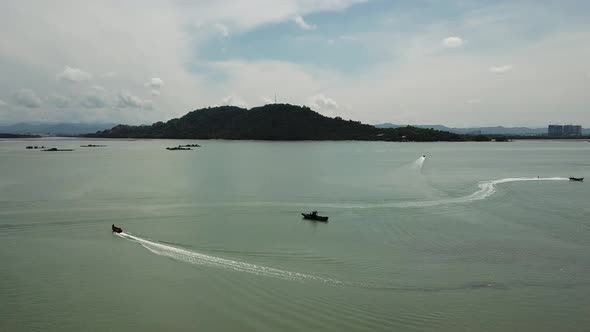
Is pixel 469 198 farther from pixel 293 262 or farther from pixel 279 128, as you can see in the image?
pixel 279 128

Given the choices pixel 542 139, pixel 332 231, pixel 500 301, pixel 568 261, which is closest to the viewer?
pixel 500 301

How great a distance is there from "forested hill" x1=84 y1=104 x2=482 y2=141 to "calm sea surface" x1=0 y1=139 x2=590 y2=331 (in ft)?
375

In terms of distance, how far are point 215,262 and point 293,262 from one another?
264cm

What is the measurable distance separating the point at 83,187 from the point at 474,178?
32.2m

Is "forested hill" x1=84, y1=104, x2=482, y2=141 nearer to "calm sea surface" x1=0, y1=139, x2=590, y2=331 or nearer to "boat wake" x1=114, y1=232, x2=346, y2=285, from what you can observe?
"calm sea surface" x1=0, y1=139, x2=590, y2=331

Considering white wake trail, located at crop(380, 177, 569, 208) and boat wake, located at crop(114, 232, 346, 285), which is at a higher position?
white wake trail, located at crop(380, 177, 569, 208)

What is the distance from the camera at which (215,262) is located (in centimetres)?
1516

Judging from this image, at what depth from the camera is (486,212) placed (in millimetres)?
24156

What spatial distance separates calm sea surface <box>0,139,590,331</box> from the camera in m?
11.1

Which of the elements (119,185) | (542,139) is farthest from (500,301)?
(542,139)

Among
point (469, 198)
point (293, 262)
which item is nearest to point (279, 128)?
point (469, 198)

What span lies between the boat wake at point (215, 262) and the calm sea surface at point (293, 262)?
7cm

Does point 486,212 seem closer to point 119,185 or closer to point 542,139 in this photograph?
point 119,185

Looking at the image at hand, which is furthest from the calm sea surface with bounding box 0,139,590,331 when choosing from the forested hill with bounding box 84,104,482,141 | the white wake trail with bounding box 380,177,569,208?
Answer: the forested hill with bounding box 84,104,482,141
